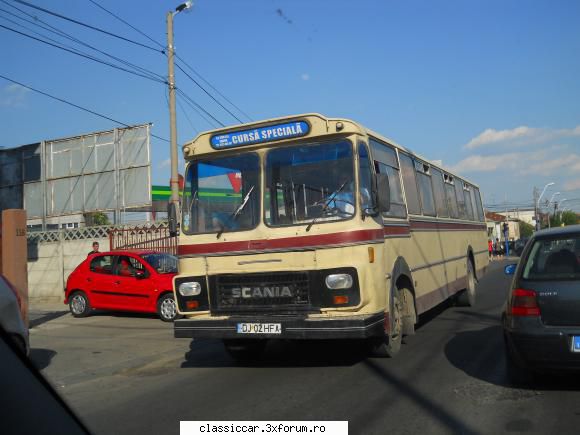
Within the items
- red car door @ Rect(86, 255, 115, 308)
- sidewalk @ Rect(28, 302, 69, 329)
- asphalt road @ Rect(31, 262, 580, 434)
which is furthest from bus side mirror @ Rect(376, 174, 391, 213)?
sidewalk @ Rect(28, 302, 69, 329)

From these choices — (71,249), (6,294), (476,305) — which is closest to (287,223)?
(6,294)

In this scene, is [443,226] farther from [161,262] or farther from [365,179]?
[161,262]

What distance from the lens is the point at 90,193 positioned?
22812mm

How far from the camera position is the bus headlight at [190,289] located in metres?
7.52

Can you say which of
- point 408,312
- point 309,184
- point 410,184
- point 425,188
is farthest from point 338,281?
point 425,188

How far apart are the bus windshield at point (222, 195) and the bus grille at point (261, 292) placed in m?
0.68

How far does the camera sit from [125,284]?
44.2 ft

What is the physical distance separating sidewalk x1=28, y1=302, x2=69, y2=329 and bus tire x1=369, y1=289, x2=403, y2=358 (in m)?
8.97

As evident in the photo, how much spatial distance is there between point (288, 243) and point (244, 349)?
1997 millimetres

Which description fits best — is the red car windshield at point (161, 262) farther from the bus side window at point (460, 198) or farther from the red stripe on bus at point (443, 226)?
the bus side window at point (460, 198)

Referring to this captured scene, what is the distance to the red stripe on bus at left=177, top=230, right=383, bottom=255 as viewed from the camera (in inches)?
271

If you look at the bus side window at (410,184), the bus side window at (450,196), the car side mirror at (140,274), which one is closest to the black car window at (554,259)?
the bus side window at (410,184)

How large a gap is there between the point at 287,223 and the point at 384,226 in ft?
4.07

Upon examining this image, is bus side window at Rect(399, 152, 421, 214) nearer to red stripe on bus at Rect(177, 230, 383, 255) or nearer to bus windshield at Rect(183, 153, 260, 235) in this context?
red stripe on bus at Rect(177, 230, 383, 255)
